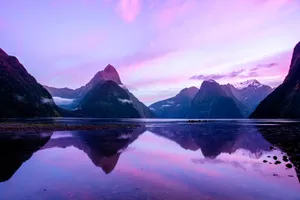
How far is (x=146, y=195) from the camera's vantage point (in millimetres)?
17844

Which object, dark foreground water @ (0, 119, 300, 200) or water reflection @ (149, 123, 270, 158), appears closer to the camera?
dark foreground water @ (0, 119, 300, 200)

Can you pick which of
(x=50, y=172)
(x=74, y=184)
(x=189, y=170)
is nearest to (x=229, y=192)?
(x=189, y=170)

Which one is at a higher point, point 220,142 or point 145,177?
point 220,142

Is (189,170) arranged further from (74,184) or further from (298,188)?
(74,184)

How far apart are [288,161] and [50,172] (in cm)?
2713

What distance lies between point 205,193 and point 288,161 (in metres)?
17.9

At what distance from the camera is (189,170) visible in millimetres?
27641

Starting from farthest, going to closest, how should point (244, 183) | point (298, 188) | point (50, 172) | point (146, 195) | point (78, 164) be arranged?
point (78, 164) < point (50, 172) < point (244, 183) < point (298, 188) < point (146, 195)

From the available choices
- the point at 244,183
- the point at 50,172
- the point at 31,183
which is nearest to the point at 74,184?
the point at 31,183

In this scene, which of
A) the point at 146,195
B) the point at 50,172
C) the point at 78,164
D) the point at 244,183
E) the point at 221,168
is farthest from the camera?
the point at 78,164

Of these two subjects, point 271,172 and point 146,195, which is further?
point 271,172

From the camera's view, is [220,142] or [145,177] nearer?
[145,177]

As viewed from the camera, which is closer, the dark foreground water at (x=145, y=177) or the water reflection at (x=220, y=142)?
the dark foreground water at (x=145, y=177)

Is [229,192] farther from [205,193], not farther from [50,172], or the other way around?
[50,172]
